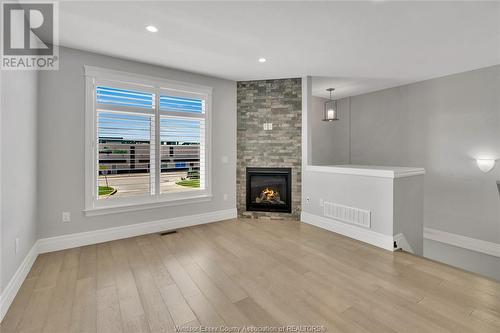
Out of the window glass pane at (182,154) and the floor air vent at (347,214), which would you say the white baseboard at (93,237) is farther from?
the floor air vent at (347,214)

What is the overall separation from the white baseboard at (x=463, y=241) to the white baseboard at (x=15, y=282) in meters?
6.26

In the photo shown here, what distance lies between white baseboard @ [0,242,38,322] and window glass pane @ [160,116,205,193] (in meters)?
1.78

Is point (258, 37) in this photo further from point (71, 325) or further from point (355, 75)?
point (71, 325)

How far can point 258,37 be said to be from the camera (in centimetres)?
288

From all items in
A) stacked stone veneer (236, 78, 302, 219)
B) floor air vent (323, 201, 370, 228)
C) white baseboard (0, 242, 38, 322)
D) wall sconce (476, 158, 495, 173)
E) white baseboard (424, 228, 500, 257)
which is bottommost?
white baseboard (424, 228, 500, 257)

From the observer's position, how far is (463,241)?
4.22m

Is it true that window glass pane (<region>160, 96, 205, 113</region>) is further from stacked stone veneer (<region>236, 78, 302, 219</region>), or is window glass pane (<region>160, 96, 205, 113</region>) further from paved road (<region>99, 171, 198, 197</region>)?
paved road (<region>99, 171, 198, 197</region>)

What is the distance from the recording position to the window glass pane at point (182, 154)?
3.98 metres

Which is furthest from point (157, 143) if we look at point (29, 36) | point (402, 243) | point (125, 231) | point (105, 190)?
point (402, 243)

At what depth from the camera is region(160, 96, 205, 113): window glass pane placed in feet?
13.0

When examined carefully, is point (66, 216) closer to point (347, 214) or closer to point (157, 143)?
point (157, 143)

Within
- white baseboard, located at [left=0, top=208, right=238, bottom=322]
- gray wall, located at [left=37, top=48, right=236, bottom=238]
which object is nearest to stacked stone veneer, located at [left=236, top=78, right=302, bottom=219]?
white baseboard, located at [left=0, top=208, right=238, bottom=322]

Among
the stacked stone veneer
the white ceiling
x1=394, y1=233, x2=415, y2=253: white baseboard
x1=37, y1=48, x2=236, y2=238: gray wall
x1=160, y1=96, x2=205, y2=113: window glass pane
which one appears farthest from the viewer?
the stacked stone veneer

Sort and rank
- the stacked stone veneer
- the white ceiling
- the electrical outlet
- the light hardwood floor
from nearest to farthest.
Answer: the light hardwood floor → the white ceiling → the electrical outlet → the stacked stone veneer
